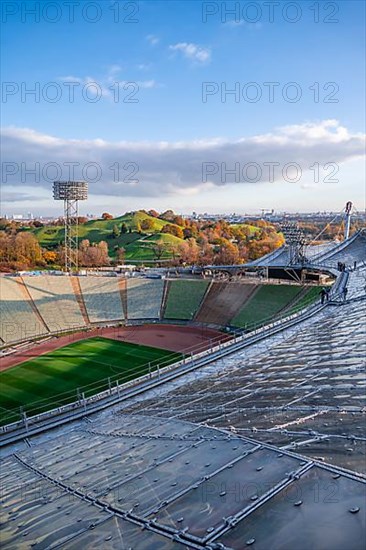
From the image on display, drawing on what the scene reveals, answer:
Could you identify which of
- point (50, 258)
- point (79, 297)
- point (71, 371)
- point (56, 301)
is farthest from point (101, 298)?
point (50, 258)

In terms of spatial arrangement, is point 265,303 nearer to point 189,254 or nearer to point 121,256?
point 189,254

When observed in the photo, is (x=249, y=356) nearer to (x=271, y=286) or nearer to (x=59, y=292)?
(x=271, y=286)

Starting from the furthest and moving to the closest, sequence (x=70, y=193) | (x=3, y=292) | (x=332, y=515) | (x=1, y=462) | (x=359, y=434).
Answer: (x=70, y=193) < (x=3, y=292) < (x=1, y=462) < (x=359, y=434) < (x=332, y=515)

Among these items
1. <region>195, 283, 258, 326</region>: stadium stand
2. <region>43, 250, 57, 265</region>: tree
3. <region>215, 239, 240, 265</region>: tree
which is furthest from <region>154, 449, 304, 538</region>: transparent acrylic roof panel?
<region>43, 250, 57, 265</region>: tree

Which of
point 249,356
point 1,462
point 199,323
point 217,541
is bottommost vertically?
point 199,323

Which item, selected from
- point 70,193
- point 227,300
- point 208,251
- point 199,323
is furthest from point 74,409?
point 208,251
